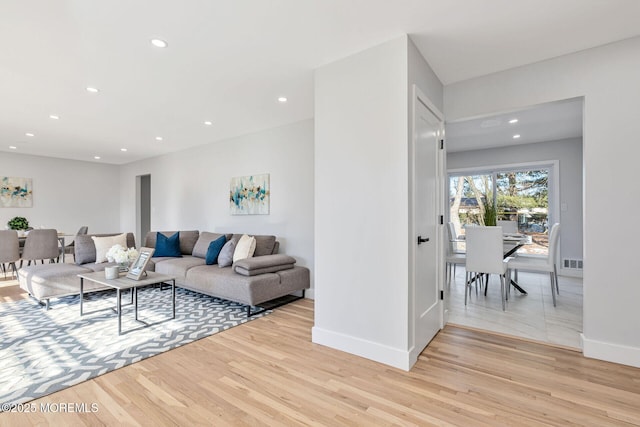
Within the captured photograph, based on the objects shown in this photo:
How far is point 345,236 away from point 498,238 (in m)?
2.27

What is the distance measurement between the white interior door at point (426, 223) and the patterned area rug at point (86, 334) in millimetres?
1875

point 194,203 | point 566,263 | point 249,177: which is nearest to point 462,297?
point 566,263

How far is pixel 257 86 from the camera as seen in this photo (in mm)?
3301

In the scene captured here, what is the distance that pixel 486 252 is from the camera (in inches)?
153

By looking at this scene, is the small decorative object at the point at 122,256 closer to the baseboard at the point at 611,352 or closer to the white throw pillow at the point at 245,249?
the white throw pillow at the point at 245,249

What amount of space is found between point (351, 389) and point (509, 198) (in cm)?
589

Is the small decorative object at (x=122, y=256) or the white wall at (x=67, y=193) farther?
the white wall at (x=67, y=193)

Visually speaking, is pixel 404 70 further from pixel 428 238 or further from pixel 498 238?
pixel 498 238

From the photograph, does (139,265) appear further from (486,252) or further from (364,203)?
(486,252)

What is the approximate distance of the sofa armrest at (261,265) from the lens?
12.0 feet

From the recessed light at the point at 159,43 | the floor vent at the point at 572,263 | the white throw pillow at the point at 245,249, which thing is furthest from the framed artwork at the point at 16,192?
the floor vent at the point at 572,263

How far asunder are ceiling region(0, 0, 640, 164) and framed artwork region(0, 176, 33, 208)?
157 inches

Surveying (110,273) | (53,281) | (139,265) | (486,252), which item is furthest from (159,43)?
(486,252)

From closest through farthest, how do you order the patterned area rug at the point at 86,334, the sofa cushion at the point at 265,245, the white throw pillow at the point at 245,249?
the patterned area rug at the point at 86,334, the white throw pillow at the point at 245,249, the sofa cushion at the point at 265,245
